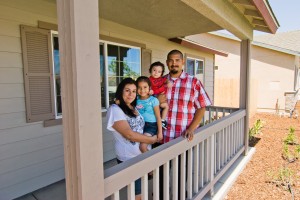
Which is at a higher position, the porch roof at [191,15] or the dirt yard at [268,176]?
the porch roof at [191,15]

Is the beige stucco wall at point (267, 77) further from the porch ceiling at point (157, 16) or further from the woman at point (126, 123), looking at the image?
the woman at point (126, 123)

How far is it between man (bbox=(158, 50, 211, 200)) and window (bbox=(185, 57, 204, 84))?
15.0ft

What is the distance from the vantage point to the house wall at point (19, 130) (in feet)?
8.86

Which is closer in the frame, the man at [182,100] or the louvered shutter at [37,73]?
the man at [182,100]

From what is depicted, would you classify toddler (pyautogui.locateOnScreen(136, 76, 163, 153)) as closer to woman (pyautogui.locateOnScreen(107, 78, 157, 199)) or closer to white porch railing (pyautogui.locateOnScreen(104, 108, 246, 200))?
woman (pyautogui.locateOnScreen(107, 78, 157, 199))

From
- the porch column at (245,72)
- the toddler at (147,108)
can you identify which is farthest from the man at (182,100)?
the porch column at (245,72)

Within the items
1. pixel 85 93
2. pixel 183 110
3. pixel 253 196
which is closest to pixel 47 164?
pixel 183 110

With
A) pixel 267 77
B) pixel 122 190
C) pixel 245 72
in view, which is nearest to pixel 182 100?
pixel 122 190

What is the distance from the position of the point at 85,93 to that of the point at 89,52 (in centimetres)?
22

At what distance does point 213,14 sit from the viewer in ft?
8.68

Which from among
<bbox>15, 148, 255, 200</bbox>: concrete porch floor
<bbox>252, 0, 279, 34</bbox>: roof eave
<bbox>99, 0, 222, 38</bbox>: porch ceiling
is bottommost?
<bbox>15, 148, 255, 200</bbox>: concrete porch floor

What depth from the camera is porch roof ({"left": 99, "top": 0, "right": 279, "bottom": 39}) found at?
9.44 feet

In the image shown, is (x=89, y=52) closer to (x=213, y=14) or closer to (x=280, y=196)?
(x=213, y=14)

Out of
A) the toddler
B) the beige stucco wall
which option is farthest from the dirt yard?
the beige stucco wall
